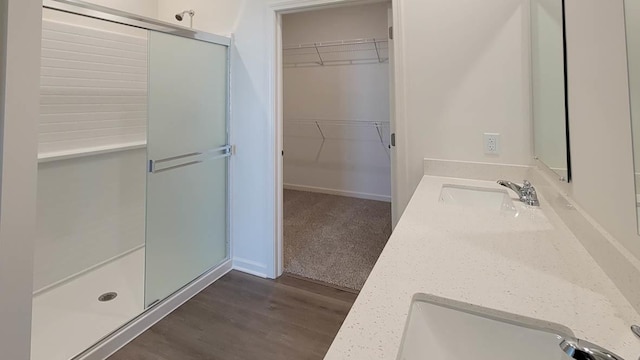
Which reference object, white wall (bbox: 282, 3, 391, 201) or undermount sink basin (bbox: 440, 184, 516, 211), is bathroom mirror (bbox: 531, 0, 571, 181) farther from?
white wall (bbox: 282, 3, 391, 201)

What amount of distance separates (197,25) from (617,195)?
2773 mm

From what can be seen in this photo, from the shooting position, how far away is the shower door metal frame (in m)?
1.45

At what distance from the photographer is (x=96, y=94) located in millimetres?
2381

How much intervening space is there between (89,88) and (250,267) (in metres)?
1.77

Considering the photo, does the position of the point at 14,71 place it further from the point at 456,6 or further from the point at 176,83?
the point at 456,6

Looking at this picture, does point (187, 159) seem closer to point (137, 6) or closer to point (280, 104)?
point (280, 104)

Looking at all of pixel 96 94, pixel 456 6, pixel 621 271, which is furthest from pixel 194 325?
pixel 456 6

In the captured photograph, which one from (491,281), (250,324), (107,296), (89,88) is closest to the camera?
Result: (491,281)

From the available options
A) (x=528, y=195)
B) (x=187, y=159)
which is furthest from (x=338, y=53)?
(x=528, y=195)

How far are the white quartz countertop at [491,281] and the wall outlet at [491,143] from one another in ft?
2.13

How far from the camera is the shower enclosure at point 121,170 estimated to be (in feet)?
6.32

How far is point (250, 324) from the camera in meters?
1.94

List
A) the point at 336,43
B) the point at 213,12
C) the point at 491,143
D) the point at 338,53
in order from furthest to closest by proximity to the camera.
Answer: the point at 338,53, the point at 336,43, the point at 213,12, the point at 491,143

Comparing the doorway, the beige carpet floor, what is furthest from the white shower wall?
the doorway
